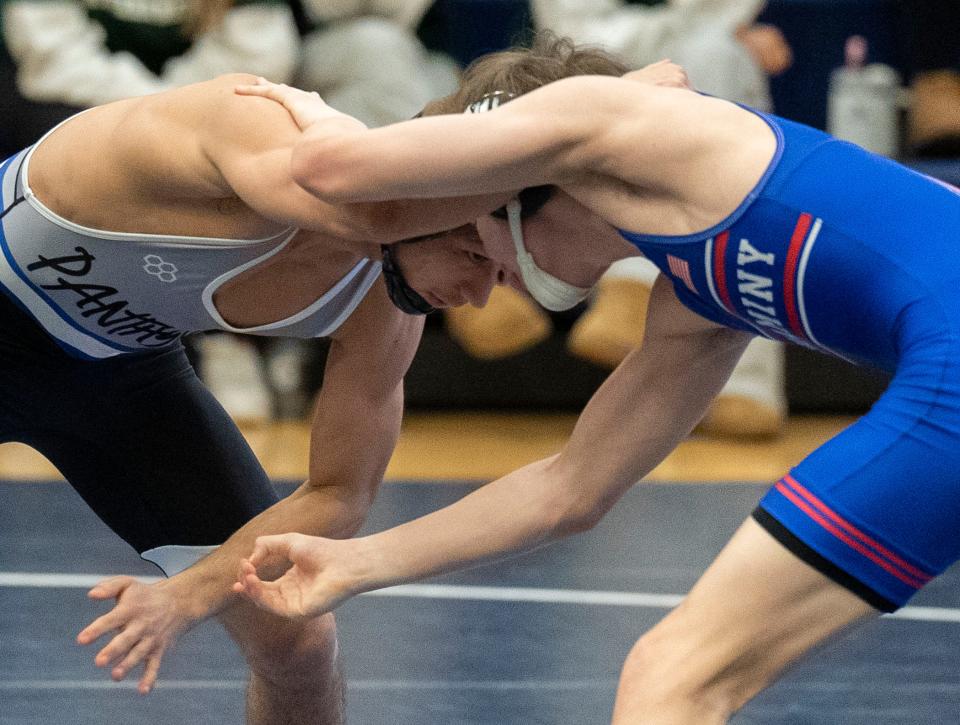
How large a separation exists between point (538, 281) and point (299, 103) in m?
0.43

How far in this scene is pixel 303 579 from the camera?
2.26 meters

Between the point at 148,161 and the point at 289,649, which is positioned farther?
the point at 289,649

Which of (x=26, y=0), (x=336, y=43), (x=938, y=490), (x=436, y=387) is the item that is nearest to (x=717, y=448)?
(x=436, y=387)

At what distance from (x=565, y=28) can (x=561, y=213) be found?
356 cm

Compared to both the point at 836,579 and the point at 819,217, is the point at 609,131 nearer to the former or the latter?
the point at 819,217

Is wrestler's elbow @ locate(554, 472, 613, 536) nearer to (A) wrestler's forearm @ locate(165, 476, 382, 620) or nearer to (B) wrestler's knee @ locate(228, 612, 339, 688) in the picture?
(A) wrestler's forearm @ locate(165, 476, 382, 620)

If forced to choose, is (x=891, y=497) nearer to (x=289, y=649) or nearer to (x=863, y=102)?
(x=289, y=649)

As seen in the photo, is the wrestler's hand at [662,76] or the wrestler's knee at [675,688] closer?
the wrestler's knee at [675,688]

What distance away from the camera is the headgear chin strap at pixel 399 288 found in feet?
7.77

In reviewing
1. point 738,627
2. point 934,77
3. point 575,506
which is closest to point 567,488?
point 575,506

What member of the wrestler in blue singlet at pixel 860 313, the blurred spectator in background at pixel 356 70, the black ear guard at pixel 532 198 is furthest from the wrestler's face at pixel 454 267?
the blurred spectator in background at pixel 356 70

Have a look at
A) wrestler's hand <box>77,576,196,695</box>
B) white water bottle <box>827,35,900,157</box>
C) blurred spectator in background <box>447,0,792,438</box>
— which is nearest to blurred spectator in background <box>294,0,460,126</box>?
blurred spectator in background <box>447,0,792,438</box>

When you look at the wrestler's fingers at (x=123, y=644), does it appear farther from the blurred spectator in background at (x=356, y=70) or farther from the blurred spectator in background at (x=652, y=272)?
the blurred spectator in background at (x=356, y=70)

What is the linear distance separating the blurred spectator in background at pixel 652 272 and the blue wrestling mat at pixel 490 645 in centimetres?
98
